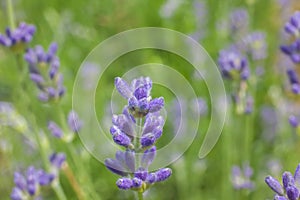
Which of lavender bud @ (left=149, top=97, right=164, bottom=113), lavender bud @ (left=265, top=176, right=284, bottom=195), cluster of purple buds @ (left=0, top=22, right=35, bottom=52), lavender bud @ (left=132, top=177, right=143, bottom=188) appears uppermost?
cluster of purple buds @ (left=0, top=22, right=35, bottom=52)

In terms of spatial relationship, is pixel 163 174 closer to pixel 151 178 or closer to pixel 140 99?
pixel 151 178

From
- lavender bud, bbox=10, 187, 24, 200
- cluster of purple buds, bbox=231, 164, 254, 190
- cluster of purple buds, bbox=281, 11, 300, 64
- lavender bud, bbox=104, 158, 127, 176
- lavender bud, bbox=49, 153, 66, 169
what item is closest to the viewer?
lavender bud, bbox=104, 158, 127, 176

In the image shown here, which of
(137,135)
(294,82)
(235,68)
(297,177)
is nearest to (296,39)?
(294,82)

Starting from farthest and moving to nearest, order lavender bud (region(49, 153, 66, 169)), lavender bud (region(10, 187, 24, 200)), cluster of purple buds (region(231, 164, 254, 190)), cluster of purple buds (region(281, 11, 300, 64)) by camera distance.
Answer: cluster of purple buds (region(231, 164, 254, 190)) < lavender bud (region(49, 153, 66, 169)) < cluster of purple buds (region(281, 11, 300, 64)) < lavender bud (region(10, 187, 24, 200))

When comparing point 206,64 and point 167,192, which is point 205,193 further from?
point 206,64

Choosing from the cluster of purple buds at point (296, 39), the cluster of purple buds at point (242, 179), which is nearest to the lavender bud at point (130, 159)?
the cluster of purple buds at point (296, 39)

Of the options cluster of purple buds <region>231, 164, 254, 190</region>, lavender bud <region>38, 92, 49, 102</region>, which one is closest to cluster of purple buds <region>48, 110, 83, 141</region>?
lavender bud <region>38, 92, 49, 102</region>

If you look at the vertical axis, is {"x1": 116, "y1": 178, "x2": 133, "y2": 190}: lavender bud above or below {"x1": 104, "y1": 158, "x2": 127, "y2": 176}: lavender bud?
below

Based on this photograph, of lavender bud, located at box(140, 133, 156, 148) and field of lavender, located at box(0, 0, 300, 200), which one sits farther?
field of lavender, located at box(0, 0, 300, 200)

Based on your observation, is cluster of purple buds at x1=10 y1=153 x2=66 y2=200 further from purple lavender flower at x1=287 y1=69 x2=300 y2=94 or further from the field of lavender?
purple lavender flower at x1=287 y1=69 x2=300 y2=94

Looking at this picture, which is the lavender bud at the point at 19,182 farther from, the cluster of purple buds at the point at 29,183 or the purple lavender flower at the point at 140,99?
the purple lavender flower at the point at 140,99
